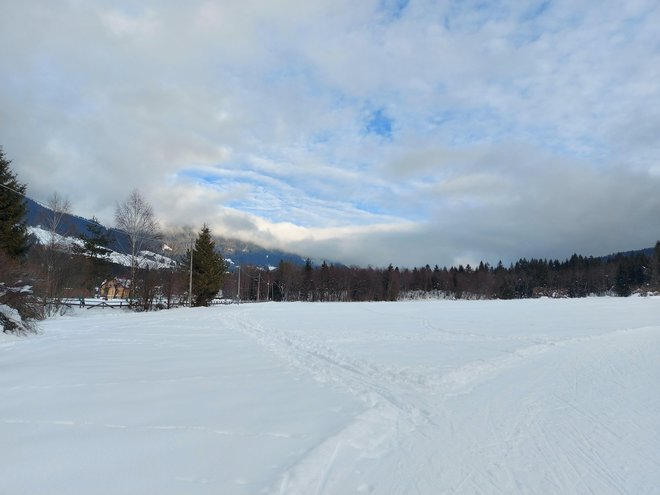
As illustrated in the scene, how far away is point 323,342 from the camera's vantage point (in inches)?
566

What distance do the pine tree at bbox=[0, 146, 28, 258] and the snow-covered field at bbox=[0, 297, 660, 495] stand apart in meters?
19.6

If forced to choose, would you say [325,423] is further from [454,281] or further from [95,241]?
[454,281]

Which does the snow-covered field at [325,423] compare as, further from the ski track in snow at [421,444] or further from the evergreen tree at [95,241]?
the evergreen tree at [95,241]

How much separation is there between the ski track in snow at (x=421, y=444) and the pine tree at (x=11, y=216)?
26.9m

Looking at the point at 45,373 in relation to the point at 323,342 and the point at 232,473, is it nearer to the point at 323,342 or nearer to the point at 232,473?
the point at 232,473

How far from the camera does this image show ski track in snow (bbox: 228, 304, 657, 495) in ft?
13.6

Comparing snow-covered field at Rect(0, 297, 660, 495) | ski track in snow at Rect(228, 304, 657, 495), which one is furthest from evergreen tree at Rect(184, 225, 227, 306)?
ski track in snow at Rect(228, 304, 657, 495)

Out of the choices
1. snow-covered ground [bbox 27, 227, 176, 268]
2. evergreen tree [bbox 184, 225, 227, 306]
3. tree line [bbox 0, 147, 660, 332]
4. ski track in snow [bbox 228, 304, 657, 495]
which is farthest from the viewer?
evergreen tree [bbox 184, 225, 227, 306]

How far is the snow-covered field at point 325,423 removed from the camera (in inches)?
165

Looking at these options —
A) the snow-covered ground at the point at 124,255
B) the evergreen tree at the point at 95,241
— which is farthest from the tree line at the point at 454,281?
the snow-covered ground at the point at 124,255

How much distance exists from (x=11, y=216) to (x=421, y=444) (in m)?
32.3

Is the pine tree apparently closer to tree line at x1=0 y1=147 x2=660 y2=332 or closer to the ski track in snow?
tree line at x1=0 y1=147 x2=660 y2=332

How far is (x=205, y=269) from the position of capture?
147 feet

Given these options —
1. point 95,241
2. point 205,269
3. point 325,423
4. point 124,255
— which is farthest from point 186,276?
point 325,423
